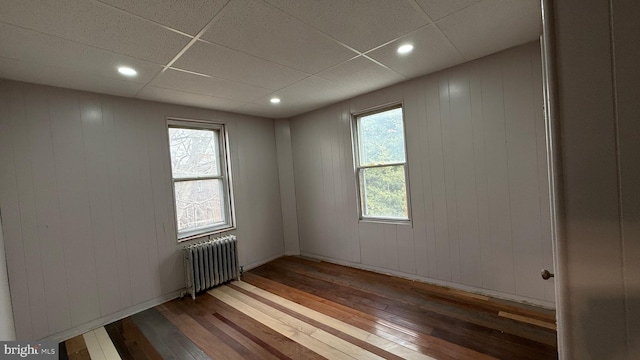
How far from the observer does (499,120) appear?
2.44m

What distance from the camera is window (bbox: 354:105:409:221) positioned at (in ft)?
10.4

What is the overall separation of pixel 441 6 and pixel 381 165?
1.94m

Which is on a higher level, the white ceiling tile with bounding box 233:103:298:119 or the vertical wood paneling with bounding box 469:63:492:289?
the white ceiling tile with bounding box 233:103:298:119

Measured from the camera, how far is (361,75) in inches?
106

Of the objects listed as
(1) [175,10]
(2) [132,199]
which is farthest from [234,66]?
(2) [132,199]

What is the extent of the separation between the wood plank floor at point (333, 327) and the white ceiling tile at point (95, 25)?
2419mm

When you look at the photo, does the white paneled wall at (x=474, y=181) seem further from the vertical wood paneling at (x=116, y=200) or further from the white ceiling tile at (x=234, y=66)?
the vertical wood paneling at (x=116, y=200)

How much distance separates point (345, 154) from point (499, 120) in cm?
184

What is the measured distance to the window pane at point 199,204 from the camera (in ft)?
10.8

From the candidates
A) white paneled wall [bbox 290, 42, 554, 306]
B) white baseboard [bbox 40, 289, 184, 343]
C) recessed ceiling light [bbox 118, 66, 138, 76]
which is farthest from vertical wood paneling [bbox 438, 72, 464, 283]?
white baseboard [bbox 40, 289, 184, 343]

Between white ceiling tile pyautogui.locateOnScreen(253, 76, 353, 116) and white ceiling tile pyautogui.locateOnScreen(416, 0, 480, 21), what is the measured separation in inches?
49.7

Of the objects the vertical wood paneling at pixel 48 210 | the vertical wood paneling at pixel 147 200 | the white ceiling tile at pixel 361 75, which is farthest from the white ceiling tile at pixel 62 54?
the white ceiling tile at pixel 361 75

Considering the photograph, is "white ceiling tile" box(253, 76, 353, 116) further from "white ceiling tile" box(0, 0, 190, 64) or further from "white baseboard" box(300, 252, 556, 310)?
"white baseboard" box(300, 252, 556, 310)

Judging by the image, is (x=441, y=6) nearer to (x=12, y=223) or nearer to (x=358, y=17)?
(x=358, y=17)
